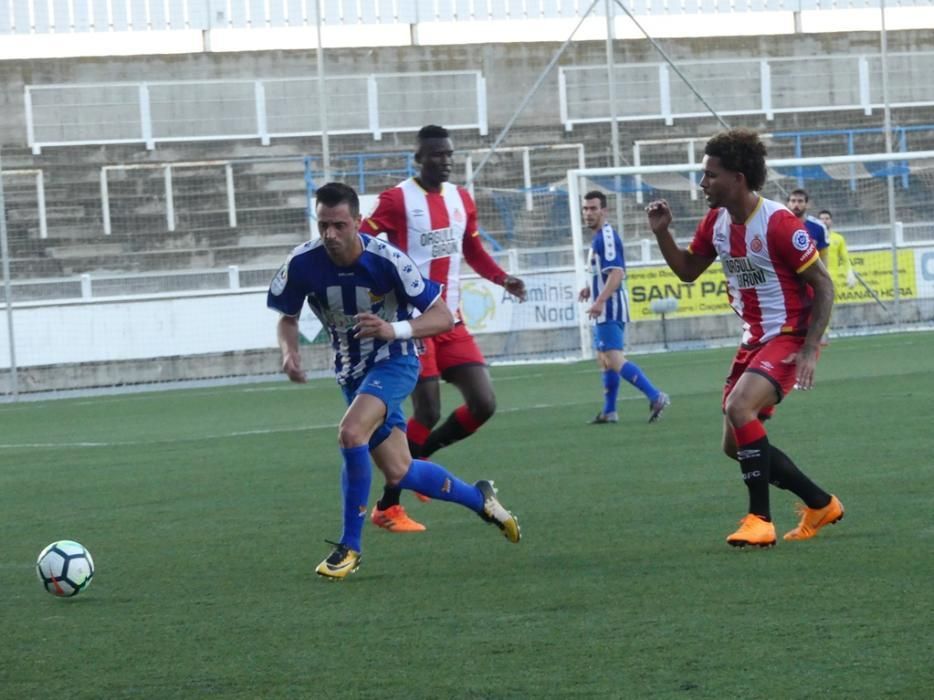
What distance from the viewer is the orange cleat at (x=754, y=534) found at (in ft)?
22.0

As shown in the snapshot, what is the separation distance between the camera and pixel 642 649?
16.0 feet

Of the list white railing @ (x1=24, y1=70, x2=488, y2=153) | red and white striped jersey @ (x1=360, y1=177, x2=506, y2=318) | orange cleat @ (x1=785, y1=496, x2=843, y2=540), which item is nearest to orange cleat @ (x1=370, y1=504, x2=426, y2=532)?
red and white striped jersey @ (x1=360, y1=177, x2=506, y2=318)

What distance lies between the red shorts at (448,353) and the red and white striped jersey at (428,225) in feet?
0.65

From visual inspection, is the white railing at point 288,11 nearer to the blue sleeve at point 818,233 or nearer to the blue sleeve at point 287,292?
the blue sleeve at point 818,233

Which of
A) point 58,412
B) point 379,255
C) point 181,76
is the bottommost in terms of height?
point 58,412

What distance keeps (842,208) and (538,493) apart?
56.4ft

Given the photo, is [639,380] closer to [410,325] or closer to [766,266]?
[766,266]

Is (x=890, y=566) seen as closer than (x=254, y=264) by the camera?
Yes

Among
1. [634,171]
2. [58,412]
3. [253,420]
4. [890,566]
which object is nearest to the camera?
[890,566]

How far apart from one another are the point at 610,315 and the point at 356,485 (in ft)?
25.3

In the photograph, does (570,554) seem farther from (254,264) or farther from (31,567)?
(254,264)

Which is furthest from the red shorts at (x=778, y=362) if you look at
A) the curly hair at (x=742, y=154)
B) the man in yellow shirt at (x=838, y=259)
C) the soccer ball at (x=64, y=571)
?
the man in yellow shirt at (x=838, y=259)

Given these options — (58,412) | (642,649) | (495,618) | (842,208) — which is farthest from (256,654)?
(842,208)

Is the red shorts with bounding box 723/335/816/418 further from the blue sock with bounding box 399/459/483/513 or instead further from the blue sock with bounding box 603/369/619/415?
the blue sock with bounding box 603/369/619/415
